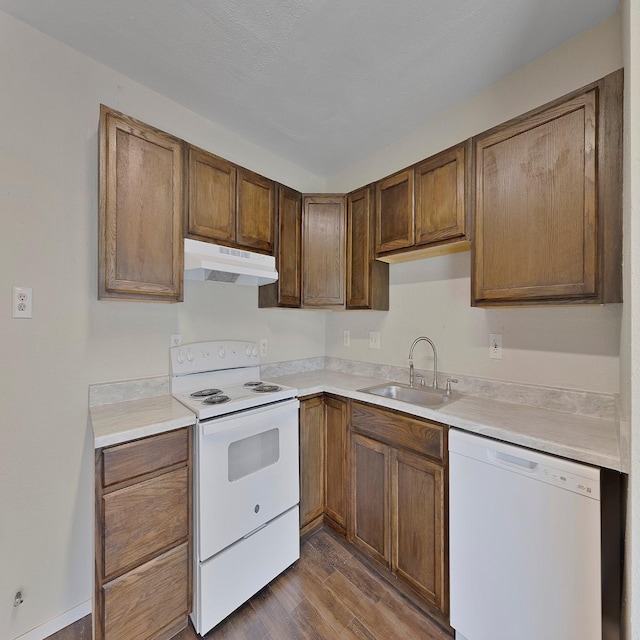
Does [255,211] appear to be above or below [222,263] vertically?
above

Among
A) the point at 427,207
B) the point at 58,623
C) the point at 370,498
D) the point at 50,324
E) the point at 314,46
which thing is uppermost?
the point at 314,46

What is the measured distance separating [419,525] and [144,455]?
4.39ft

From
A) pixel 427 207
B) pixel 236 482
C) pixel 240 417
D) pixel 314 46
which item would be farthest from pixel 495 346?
pixel 314 46

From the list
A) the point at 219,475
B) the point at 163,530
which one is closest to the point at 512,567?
the point at 219,475

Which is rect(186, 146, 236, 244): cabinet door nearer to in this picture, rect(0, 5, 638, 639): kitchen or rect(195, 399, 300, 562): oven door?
rect(0, 5, 638, 639): kitchen

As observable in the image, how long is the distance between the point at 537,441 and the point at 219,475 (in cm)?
135

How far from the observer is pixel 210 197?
1713 mm

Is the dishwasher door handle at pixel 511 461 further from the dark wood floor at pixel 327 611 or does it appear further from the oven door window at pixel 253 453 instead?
the oven door window at pixel 253 453

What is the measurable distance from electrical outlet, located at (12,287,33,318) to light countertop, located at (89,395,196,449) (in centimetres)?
54

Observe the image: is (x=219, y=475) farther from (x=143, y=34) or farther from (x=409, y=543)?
(x=143, y=34)

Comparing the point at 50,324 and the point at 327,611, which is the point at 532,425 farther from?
the point at 50,324

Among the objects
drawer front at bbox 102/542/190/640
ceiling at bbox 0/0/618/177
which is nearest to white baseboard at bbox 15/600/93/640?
drawer front at bbox 102/542/190/640

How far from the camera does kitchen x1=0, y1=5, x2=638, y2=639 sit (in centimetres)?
132

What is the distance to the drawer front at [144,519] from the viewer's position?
1161 mm
